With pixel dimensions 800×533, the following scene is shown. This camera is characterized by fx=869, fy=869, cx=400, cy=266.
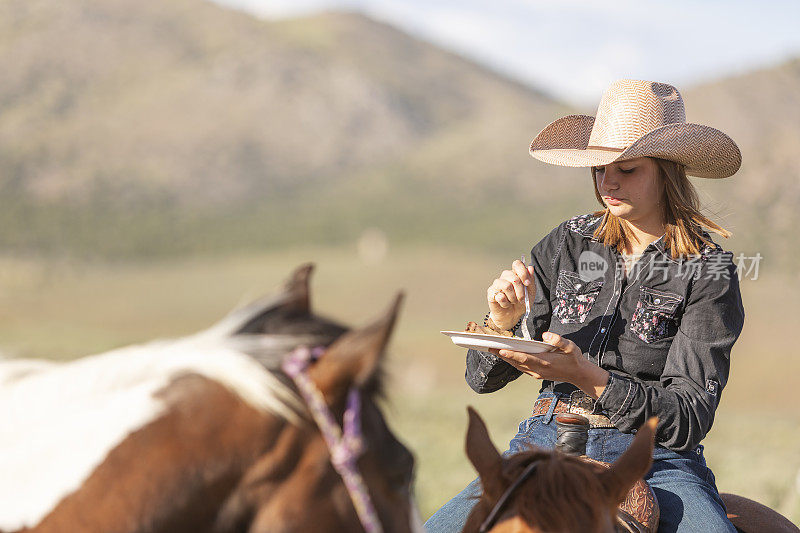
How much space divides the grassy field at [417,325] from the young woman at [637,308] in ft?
3.04

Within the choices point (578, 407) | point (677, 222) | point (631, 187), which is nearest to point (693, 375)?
point (578, 407)

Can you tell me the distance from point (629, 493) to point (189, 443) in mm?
1632

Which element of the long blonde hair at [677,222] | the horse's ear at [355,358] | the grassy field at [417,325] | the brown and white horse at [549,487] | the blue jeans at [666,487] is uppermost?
the long blonde hair at [677,222]

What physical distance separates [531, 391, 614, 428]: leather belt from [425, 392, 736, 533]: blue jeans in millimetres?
28

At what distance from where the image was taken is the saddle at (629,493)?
2656 millimetres

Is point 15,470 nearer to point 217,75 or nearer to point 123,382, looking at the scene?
point 123,382

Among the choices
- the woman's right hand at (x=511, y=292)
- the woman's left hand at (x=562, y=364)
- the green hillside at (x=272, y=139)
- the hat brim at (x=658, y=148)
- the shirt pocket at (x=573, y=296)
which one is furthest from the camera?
the green hillside at (x=272, y=139)

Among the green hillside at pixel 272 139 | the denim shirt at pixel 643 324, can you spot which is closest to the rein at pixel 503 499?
the denim shirt at pixel 643 324

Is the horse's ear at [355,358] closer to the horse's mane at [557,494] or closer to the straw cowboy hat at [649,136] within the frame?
the horse's mane at [557,494]

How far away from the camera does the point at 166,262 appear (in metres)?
78.3

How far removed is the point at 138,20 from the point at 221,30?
14901 millimetres

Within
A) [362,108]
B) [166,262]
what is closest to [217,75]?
[362,108]

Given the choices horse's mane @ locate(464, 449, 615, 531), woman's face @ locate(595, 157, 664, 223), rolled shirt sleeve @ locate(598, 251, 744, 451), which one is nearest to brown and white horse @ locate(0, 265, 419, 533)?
horse's mane @ locate(464, 449, 615, 531)

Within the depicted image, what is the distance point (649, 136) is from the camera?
324cm
